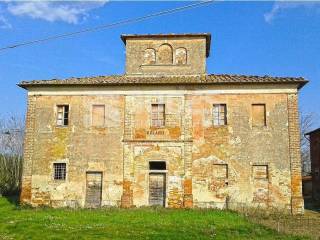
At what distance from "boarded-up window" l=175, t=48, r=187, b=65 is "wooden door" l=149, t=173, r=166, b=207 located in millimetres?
6948

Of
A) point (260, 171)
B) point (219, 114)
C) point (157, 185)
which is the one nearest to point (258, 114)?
point (219, 114)

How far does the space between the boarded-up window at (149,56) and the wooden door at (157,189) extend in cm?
697

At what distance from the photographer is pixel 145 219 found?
54.5 ft

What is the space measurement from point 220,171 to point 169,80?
17.4 ft

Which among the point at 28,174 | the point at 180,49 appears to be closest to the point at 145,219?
the point at 28,174

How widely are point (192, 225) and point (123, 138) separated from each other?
7.50 meters

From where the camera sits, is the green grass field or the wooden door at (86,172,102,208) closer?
the green grass field

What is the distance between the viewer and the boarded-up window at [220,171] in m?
20.6

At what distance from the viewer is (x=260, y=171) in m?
20.5

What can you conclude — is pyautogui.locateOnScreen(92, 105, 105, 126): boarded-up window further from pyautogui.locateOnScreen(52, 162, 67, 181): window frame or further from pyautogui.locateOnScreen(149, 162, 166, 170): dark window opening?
pyautogui.locateOnScreen(149, 162, 166, 170): dark window opening

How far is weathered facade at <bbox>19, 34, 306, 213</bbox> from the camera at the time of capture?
67.2 ft

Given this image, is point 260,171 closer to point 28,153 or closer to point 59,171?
point 59,171

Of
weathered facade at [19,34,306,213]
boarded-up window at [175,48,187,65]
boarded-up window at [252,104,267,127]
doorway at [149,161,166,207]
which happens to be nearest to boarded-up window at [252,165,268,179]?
weathered facade at [19,34,306,213]

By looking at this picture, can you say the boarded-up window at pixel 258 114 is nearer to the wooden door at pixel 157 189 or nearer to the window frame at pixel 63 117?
the wooden door at pixel 157 189
